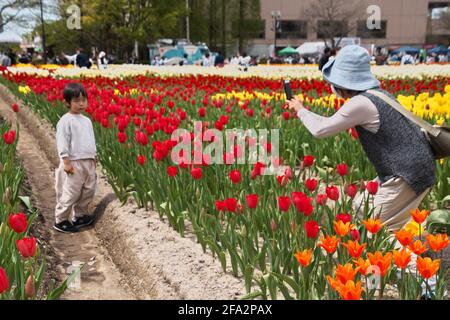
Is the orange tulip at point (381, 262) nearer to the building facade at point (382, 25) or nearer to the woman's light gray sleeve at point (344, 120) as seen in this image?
the woman's light gray sleeve at point (344, 120)

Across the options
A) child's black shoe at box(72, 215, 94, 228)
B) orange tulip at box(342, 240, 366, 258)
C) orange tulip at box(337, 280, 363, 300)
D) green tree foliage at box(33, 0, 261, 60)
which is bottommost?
child's black shoe at box(72, 215, 94, 228)

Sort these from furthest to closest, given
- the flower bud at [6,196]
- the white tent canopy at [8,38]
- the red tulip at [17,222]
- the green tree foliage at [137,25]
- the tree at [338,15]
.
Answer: the tree at [338,15]
the green tree foliage at [137,25]
the white tent canopy at [8,38]
the flower bud at [6,196]
the red tulip at [17,222]

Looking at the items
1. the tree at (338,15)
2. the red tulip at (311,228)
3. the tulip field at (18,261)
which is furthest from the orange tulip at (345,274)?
the tree at (338,15)

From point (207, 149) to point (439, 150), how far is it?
1805 mm

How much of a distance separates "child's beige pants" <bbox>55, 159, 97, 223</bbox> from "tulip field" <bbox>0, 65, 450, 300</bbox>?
215mm

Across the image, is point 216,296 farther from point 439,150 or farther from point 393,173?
point 439,150

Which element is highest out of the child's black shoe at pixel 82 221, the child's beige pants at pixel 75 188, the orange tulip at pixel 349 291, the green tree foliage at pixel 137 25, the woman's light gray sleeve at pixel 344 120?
the green tree foliage at pixel 137 25

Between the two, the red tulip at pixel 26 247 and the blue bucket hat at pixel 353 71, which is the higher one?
the blue bucket hat at pixel 353 71

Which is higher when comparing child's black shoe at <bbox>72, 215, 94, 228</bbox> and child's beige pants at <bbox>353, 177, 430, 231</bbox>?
child's beige pants at <bbox>353, 177, 430, 231</bbox>

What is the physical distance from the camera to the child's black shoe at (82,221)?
4.48m

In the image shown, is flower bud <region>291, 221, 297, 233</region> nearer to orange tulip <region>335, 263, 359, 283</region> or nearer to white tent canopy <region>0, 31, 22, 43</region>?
orange tulip <region>335, 263, 359, 283</region>

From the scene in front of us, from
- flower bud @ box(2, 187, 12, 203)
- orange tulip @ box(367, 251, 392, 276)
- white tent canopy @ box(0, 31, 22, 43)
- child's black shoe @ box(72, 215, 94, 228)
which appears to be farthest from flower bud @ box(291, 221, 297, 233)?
white tent canopy @ box(0, 31, 22, 43)

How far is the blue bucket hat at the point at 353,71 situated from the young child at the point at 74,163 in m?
2.15

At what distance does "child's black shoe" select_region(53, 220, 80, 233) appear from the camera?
435 cm
